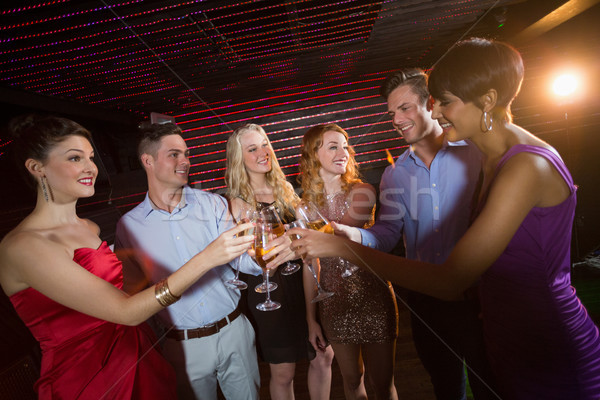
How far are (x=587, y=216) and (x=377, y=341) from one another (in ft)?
19.7

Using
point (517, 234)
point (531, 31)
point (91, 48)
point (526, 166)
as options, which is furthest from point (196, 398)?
point (531, 31)

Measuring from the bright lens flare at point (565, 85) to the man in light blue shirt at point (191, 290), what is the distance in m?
5.94

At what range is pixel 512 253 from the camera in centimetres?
117

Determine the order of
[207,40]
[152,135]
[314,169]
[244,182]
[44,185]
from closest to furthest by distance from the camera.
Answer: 1. [44,185]
2. [152,135]
3. [244,182]
4. [314,169]
5. [207,40]

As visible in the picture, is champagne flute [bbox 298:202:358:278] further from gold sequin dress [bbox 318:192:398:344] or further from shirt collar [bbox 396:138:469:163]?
shirt collar [bbox 396:138:469:163]

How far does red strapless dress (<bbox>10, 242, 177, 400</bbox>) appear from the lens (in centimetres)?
136

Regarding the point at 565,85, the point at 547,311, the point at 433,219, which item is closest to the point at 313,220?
the point at 433,219

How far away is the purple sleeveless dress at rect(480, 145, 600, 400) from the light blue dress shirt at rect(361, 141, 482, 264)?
72 centimetres

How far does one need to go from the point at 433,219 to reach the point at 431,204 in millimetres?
101

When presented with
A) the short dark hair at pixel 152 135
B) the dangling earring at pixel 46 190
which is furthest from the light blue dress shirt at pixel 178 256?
the dangling earring at pixel 46 190

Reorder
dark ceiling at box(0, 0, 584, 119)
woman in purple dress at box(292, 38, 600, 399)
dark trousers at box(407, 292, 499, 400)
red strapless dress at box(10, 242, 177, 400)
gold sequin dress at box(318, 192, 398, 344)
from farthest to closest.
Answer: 1. dark ceiling at box(0, 0, 584, 119)
2. gold sequin dress at box(318, 192, 398, 344)
3. dark trousers at box(407, 292, 499, 400)
4. red strapless dress at box(10, 242, 177, 400)
5. woman in purple dress at box(292, 38, 600, 399)

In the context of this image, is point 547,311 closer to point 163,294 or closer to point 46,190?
point 163,294

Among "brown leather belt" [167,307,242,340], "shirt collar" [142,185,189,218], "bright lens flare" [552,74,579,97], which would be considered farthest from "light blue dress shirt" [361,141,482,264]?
"bright lens flare" [552,74,579,97]

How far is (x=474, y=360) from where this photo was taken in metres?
1.87
